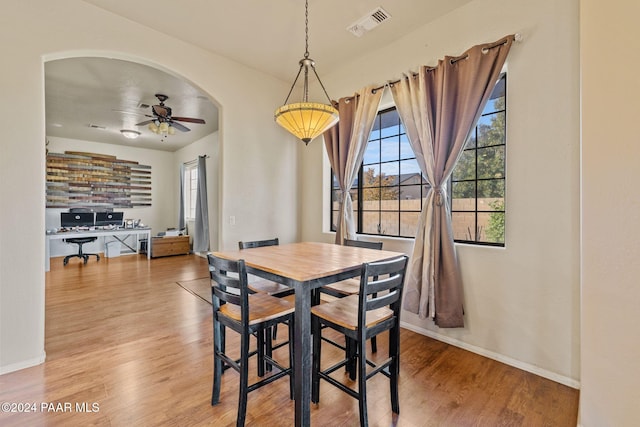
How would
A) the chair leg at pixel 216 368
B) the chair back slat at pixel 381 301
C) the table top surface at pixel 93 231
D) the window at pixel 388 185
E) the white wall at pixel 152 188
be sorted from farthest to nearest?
the white wall at pixel 152 188, the table top surface at pixel 93 231, the window at pixel 388 185, the chair leg at pixel 216 368, the chair back slat at pixel 381 301

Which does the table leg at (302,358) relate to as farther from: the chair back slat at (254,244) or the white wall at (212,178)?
the white wall at (212,178)

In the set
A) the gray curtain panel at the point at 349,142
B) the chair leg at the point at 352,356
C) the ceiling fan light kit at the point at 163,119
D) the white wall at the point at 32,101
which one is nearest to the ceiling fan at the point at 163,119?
the ceiling fan light kit at the point at 163,119

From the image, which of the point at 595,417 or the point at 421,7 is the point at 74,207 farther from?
the point at 595,417

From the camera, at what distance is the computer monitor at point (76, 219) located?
620 cm

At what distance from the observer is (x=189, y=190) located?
7.73 m

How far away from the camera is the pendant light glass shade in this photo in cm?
196

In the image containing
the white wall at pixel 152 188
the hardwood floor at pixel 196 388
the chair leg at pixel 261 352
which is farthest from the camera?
the white wall at pixel 152 188

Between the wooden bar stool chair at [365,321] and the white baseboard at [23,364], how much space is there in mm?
2195

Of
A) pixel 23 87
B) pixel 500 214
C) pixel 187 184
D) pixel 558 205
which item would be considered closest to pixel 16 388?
pixel 23 87

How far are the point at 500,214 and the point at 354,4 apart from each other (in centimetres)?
220

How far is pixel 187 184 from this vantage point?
25.4 ft

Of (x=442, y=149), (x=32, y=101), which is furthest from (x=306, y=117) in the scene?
(x=32, y=101)

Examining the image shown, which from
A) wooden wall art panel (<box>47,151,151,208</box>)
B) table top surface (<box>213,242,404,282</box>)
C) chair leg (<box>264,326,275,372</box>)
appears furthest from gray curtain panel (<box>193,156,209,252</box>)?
chair leg (<box>264,326,275,372</box>)

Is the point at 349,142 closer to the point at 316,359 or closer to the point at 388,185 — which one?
the point at 388,185
